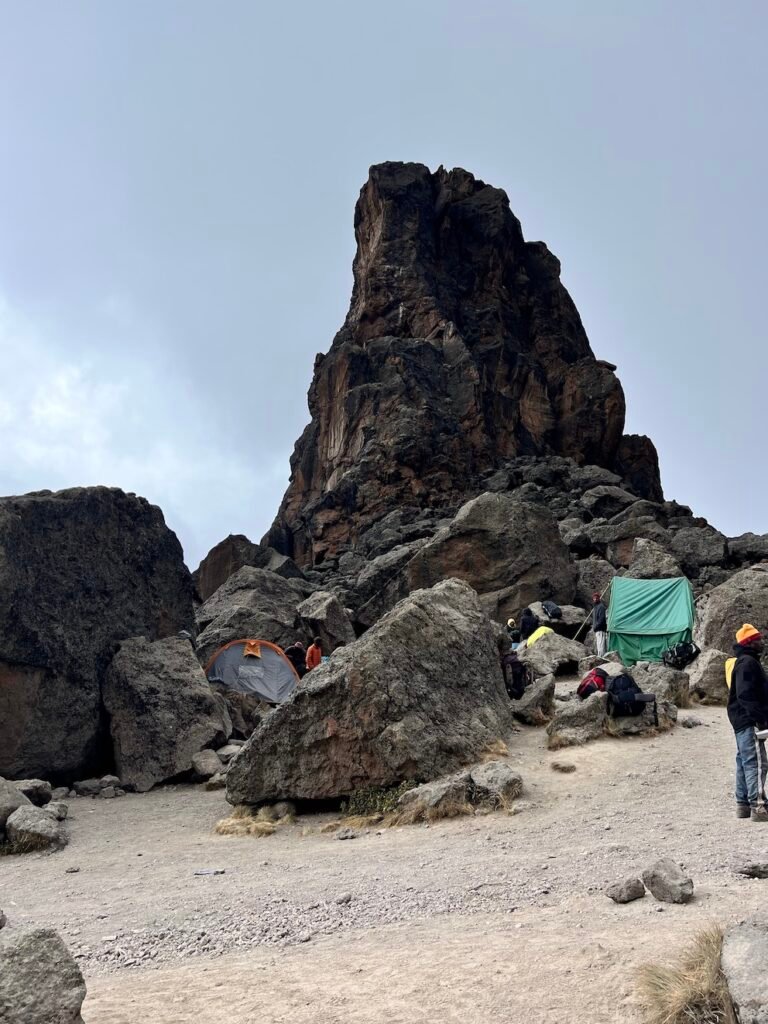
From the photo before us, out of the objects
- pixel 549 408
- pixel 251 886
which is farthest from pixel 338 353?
pixel 251 886

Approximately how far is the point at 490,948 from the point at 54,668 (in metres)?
12.2

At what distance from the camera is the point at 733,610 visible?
20.8 meters

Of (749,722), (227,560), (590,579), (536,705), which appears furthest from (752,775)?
(227,560)

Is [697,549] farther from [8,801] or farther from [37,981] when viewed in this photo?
[37,981]

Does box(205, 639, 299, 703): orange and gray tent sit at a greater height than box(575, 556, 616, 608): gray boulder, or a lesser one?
lesser

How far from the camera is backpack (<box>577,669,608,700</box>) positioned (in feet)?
48.9

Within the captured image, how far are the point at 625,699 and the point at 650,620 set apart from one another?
1085 cm

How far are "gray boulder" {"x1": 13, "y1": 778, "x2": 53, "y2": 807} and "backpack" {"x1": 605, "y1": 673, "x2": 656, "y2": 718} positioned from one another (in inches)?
380

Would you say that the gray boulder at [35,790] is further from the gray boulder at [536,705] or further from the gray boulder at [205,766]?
the gray boulder at [536,705]

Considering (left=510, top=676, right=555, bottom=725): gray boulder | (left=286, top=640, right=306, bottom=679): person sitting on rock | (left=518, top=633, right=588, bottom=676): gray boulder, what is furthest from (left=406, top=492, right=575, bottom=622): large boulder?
(left=510, top=676, right=555, bottom=725): gray boulder

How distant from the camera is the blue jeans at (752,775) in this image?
9.06 meters

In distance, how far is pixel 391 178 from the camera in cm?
9500

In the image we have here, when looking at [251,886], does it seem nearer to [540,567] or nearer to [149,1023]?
[149,1023]

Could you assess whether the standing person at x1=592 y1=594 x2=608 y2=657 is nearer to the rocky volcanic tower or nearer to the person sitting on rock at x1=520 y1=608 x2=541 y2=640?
the person sitting on rock at x1=520 y1=608 x2=541 y2=640
